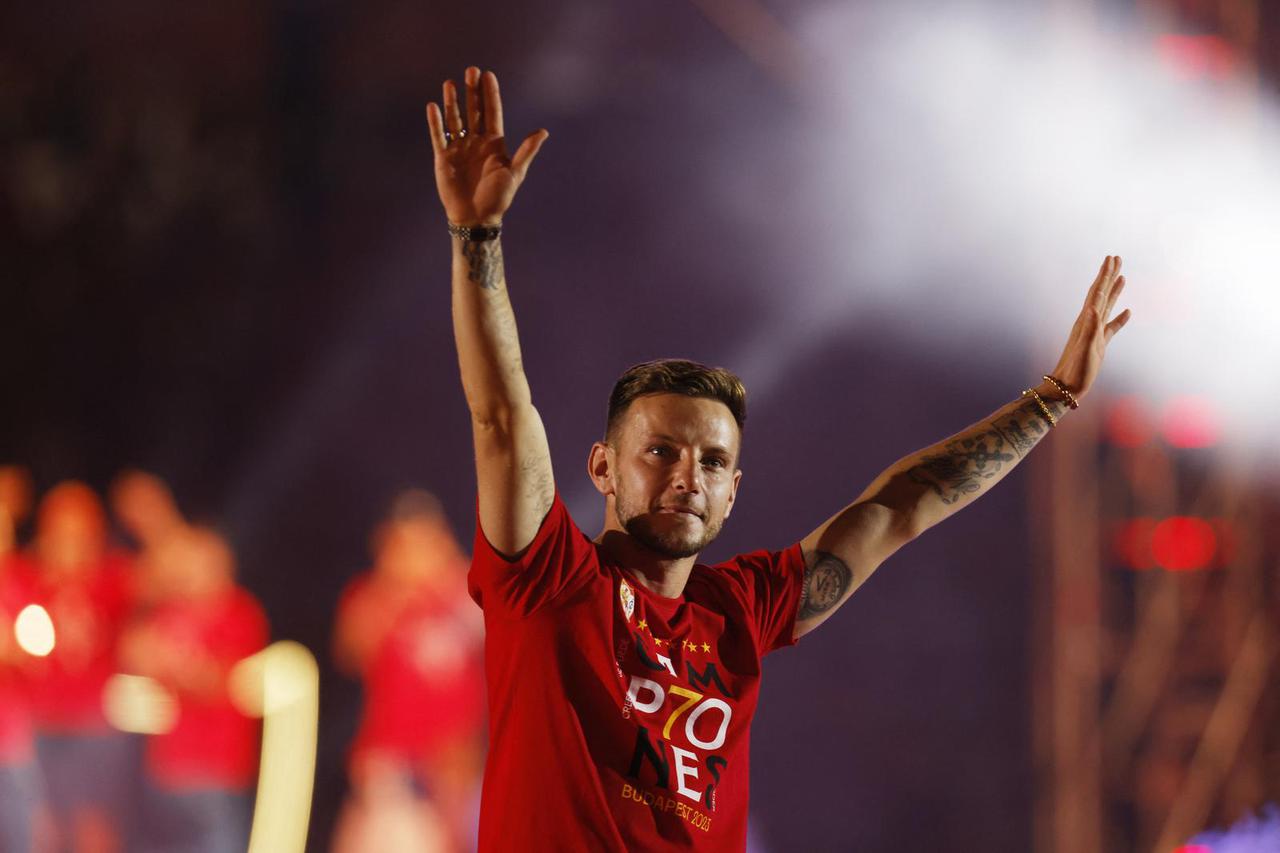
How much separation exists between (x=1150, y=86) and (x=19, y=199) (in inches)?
206

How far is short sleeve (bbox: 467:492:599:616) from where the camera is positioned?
1.67 meters

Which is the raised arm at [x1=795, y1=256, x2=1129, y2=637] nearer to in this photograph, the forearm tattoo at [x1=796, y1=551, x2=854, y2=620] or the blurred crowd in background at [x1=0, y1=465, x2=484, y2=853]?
the forearm tattoo at [x1=796, y1=551, x2=854, y2=620]

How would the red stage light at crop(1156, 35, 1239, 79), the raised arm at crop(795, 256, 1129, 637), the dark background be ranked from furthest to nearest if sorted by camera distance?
the dark background < the red stage light at crop(1156, 35, 1239, 79) < the raised arm at crop(795, 256, 1129, 637)

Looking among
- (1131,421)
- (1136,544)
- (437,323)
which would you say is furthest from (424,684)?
(1131,421)

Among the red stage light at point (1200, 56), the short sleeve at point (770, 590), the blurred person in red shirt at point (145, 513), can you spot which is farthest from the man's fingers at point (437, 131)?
the red stage light at point (1200, 56)

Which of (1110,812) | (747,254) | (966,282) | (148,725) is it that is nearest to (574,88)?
(747,254)

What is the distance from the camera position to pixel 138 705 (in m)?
5.34

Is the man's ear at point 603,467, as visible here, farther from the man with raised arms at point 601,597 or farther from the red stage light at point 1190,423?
the red stage light at point 1190,423

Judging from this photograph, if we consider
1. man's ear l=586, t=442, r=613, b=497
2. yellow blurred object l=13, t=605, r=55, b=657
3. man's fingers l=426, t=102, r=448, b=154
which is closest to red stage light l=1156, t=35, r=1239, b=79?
man's ear l=586, t=442, r=613, b=497

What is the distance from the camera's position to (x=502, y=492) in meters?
1.63

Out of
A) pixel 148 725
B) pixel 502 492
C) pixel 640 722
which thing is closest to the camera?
pixel 502 492

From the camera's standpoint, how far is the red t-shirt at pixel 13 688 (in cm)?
504

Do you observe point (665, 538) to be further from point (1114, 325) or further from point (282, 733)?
point (282, 733)

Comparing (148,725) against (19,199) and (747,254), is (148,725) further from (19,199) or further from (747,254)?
(747,254)
